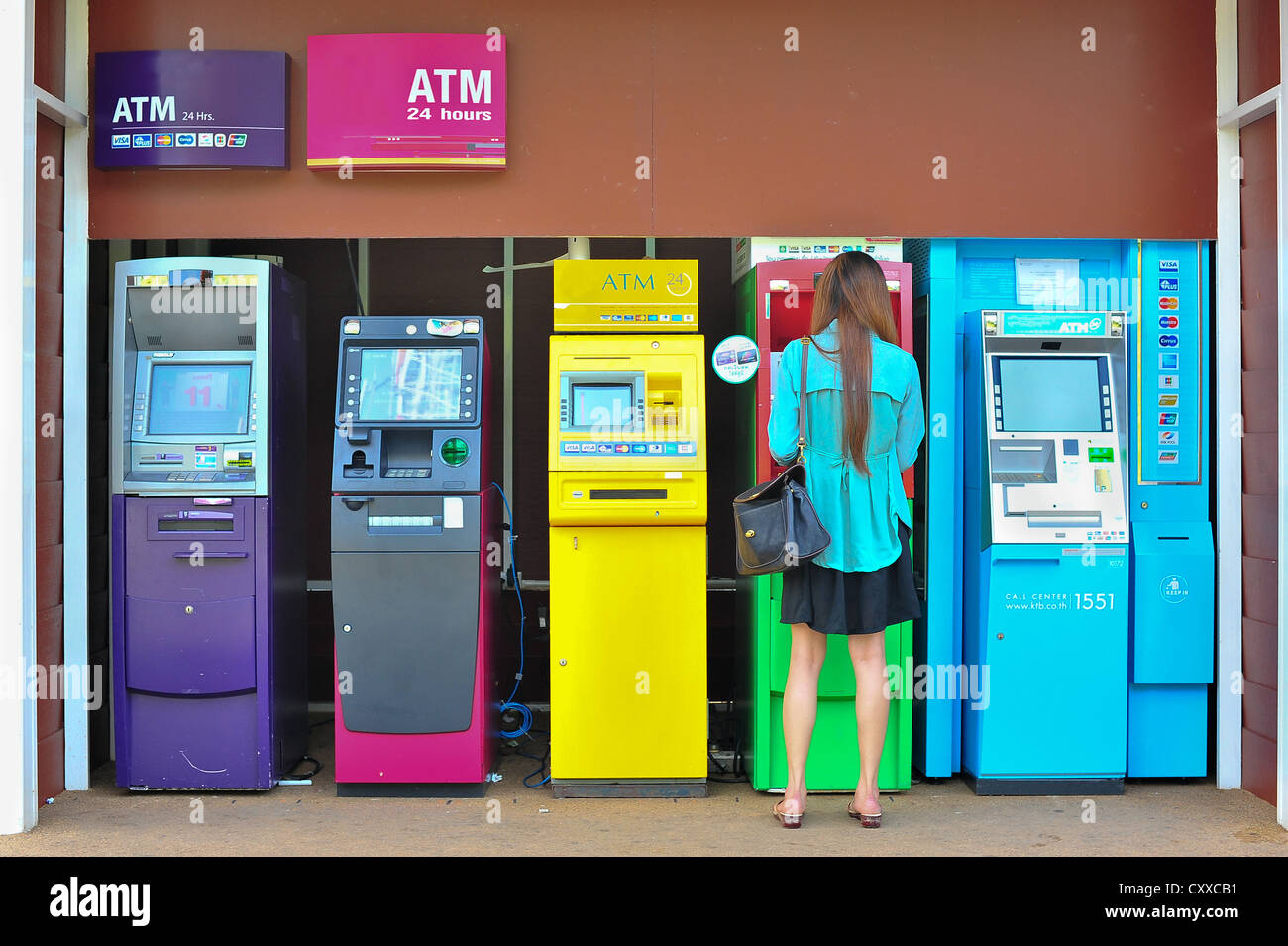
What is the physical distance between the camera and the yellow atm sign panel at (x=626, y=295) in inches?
163

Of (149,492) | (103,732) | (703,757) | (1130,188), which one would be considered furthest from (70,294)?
(1130,188)

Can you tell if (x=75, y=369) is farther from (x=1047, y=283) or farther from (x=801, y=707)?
(x=1047, y=283)

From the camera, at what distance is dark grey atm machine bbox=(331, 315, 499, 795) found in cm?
409

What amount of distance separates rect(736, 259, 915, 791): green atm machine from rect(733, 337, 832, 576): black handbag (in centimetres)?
41

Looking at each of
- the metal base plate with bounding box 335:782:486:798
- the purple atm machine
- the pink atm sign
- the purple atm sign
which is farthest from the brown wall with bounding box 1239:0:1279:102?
the metal base plate with bounding box 335:782:486:798

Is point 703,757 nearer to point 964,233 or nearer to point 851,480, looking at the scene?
point 851,480

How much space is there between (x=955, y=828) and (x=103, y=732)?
11.1ft

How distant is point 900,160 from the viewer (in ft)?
13.9

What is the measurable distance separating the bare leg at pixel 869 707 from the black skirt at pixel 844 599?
0.09m

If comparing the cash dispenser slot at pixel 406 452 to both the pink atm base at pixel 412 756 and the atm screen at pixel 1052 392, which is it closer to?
the pink atm base at pixel 412 756

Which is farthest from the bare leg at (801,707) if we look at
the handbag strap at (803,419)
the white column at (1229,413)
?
the white column at (1229,413)

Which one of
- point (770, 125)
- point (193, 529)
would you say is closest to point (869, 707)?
point (770, 125)

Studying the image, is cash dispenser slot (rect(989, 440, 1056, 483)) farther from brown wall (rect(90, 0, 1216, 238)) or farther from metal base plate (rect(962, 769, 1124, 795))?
metal base plate (rect(962, 769, 1124, 795))

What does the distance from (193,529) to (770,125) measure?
2.63m
